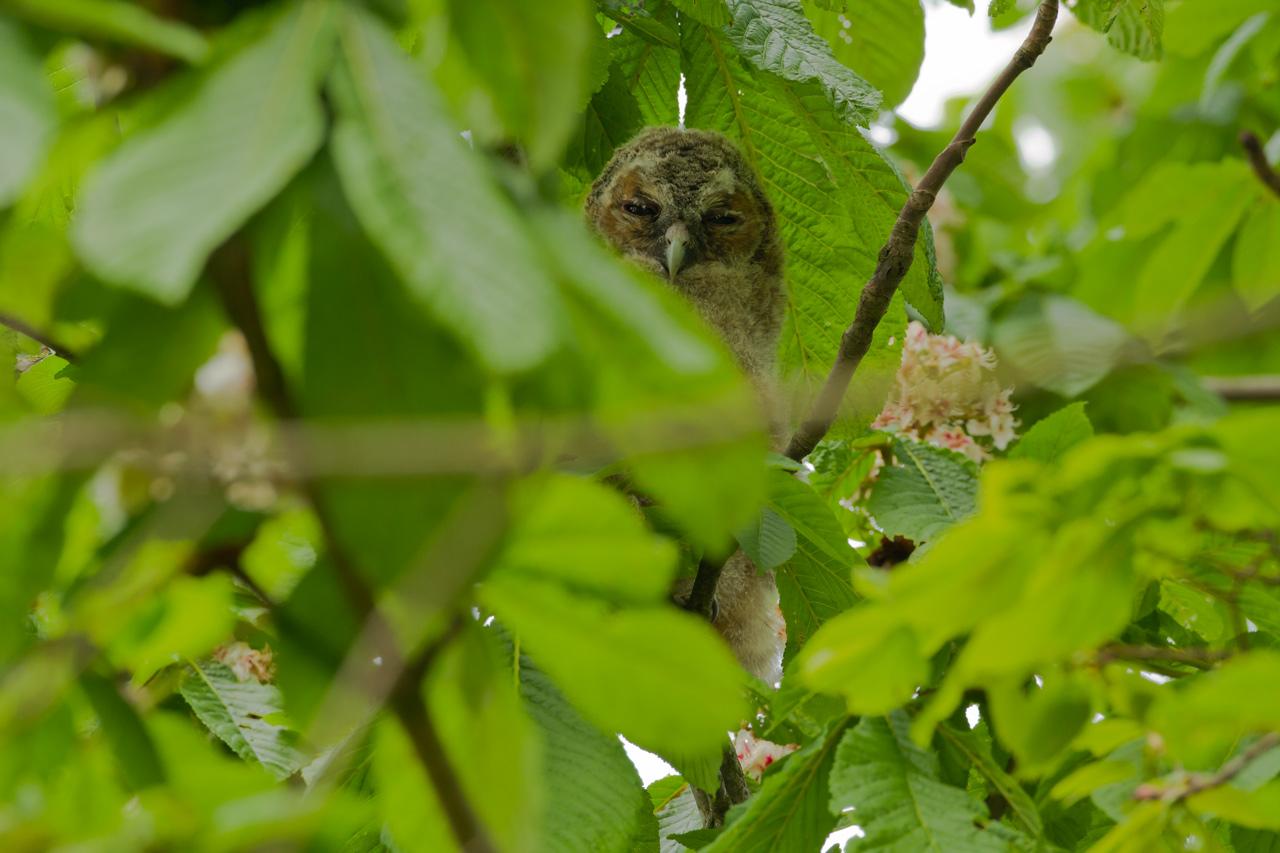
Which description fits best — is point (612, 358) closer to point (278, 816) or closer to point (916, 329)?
point (278, 816)

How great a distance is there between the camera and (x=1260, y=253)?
198cm

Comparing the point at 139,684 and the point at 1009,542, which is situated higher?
the point at 1009,542

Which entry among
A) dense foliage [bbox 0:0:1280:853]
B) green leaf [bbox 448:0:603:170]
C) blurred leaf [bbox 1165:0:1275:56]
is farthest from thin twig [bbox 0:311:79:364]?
blurred leaf [bbox 1165:0:1275:56]

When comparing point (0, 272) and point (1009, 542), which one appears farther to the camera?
point (1009, 542)

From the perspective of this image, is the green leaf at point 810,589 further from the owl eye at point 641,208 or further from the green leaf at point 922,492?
the owl eye at point 641,208

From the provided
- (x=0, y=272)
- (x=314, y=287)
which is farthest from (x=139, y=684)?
(x=314, y=287)

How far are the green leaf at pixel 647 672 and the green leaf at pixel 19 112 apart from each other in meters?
0.26

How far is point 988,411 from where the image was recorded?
235 cm

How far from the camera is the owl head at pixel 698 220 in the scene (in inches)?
122

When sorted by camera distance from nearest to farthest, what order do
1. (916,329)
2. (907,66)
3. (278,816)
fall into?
(278,816) < (907,66) < (916,329)

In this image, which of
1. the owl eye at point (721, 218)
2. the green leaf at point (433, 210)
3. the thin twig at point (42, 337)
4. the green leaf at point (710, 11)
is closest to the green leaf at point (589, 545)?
the green leaf at point (433, 210)

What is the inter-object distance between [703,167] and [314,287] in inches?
107

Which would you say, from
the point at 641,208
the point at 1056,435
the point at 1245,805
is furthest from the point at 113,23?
the point at 641,208

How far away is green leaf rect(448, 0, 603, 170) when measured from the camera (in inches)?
22.4
